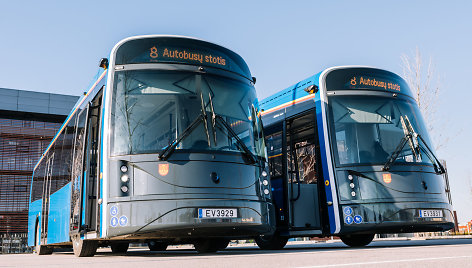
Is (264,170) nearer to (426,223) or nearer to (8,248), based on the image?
(426,223)

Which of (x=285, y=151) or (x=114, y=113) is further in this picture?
(x=285, y=151)

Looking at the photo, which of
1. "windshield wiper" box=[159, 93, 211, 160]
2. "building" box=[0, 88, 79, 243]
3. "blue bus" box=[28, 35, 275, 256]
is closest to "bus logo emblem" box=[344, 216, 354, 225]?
"blue bus" box=[28, 35, 275, 256]

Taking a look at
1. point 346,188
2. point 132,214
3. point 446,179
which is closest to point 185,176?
point 132,214

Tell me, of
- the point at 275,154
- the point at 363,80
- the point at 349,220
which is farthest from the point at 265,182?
the point at 363,80

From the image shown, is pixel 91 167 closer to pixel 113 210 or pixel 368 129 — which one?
pixel 113 210

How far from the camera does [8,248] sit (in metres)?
26.0

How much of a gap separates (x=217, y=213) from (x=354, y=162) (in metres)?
3.29

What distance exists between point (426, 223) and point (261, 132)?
340cm

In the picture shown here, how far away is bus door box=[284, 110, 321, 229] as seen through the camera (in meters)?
10.7

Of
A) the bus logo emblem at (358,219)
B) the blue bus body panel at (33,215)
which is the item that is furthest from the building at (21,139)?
the bus logo emblem at (358,219)

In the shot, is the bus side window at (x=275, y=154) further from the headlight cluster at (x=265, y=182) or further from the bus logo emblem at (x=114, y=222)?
the bus logo emblem at (x=114, y=222)

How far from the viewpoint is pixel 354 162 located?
9906 mm

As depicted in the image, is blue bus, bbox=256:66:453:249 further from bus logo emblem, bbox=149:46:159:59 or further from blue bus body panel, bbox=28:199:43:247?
blue bus body panel, bbox=28:199:43:247

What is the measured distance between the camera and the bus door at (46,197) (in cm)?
1282
